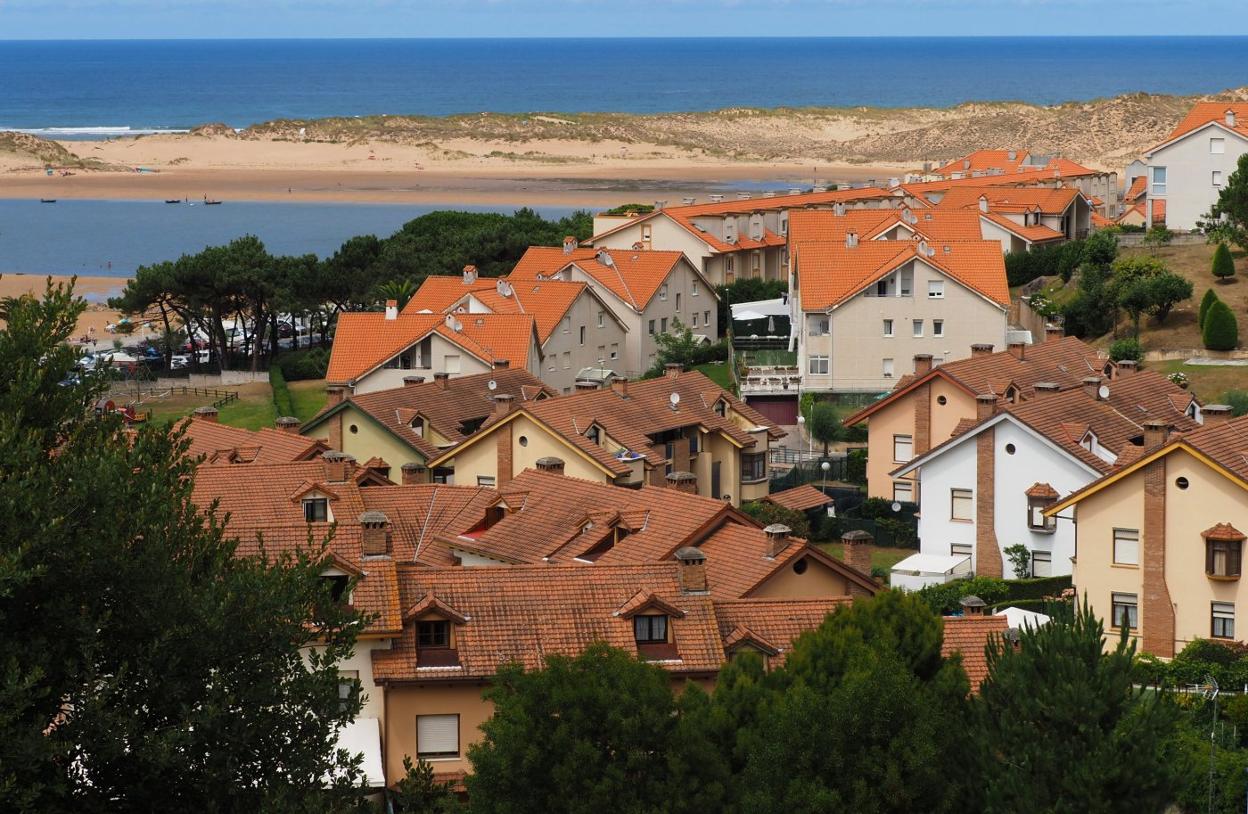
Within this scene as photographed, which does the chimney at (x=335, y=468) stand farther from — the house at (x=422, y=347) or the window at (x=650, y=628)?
the house at (x=422, y=347)

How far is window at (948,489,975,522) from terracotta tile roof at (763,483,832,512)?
16.4 feet

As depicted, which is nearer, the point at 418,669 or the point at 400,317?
the point at 418,669

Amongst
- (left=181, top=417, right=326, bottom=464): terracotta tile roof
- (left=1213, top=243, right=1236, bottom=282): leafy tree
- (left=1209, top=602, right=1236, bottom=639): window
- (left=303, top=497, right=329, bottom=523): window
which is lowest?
(left=1209, top=602, right=1236, bottom=639): window

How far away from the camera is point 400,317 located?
253 feet

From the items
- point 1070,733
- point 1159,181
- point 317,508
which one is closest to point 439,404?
point 317,508

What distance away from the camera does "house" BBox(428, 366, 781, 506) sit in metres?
56.7

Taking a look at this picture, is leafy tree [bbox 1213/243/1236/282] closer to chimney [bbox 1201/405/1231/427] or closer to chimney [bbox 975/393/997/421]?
Answer: chimney [bbox 975/393/997/421]

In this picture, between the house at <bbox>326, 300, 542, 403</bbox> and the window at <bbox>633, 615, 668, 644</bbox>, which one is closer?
the window at <bbox>633, 615, 668, 644</bbox>

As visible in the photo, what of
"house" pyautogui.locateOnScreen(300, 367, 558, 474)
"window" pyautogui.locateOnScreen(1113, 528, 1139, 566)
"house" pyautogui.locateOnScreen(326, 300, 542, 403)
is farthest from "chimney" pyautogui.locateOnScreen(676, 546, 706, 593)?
"house" pyautogui.locateOnScreen(326, 300, 542, 403)

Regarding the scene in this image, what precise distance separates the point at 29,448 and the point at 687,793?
10169mm

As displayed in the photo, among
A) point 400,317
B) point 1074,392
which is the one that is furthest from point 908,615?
point 400,317

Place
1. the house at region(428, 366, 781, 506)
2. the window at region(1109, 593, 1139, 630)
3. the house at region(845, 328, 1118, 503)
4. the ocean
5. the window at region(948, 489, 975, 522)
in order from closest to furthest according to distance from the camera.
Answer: the window at region(1109, 593, 1139, 630) → the window at region(948, 489, 975, 522) → the house at region(428, 366, 781, 506) → the house at region(845, 328, 1118, 503) → the ocean

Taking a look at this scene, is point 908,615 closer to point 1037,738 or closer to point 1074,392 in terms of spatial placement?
point 1037,738

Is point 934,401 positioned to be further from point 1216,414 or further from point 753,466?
point 1216,414
